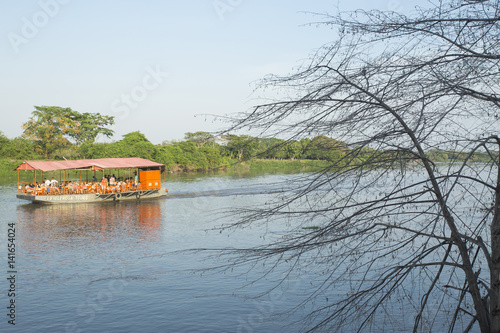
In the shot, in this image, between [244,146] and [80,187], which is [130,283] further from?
[80,187]

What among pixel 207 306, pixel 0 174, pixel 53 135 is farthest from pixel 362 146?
pixel 53 135

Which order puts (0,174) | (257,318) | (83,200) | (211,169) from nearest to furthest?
(257,318)
(83,200)
(0,174)
(211,169)

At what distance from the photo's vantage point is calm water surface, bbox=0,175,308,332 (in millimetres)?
11141

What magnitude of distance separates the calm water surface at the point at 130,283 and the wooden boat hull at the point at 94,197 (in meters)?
7.64

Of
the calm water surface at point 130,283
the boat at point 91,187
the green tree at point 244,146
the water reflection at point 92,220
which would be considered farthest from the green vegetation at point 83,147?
the green tree at point 244,146

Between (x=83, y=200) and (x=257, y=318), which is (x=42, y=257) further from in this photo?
(x=83, y=200)

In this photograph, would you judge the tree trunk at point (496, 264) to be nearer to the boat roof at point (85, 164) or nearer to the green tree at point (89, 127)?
the boat roof at point (85, 164)

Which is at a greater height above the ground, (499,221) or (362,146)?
(362,146)

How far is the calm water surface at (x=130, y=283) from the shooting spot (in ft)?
36.6

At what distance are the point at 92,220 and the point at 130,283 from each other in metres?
13.4

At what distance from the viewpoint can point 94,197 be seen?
114 ft

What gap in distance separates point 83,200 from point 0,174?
3606 centimetres

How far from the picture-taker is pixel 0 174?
63406 millimetres

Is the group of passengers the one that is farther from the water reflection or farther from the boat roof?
the boat roof
